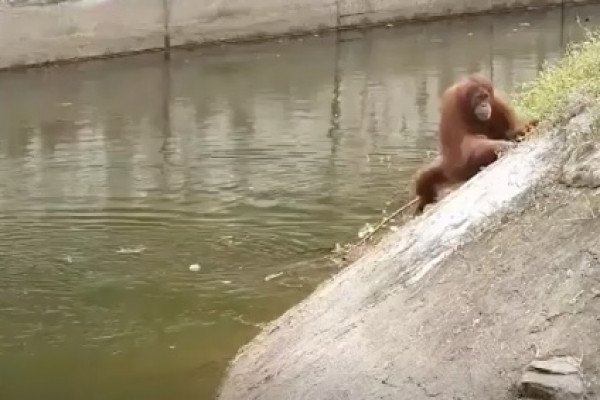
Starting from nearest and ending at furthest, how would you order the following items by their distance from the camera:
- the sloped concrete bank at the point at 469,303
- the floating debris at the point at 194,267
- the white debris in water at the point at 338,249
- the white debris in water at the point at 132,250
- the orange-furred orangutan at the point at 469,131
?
the sloped concrete bank at the point at 469,303
the orange-furred orangutan at the point at 469,131
the floating debris at the point at 194,267
the white debris in water at the point at 338,249
the white debris in water at the point at 132,250

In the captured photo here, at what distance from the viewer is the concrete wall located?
13.6 metres

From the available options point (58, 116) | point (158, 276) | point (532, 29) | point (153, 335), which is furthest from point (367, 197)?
point (532, 29)

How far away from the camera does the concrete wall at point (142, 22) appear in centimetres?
1364

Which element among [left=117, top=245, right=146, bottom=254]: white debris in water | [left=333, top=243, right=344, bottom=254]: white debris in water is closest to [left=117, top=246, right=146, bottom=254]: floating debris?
[left=117, top=245, right=146, bottom=254]: white debris in water

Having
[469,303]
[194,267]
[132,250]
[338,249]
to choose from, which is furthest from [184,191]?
[469,303]

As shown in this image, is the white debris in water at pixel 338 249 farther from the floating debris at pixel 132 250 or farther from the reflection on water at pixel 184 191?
the floating debris at pixel 132 250

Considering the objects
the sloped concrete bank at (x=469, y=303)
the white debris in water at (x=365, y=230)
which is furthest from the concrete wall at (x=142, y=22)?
the sloped concrete bank at (x=469, y=303)

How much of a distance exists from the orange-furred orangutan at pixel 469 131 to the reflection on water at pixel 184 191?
91 centimetres

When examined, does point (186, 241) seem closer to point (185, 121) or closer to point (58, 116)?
point (185, 121)

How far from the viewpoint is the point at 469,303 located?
382cm

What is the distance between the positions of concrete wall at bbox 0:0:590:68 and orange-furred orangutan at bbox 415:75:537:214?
29.2ft

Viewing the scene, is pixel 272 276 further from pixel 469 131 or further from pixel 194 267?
pixel 469 131

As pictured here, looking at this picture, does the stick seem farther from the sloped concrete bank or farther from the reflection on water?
the sloped concrete bank

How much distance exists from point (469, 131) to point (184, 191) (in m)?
2.81
